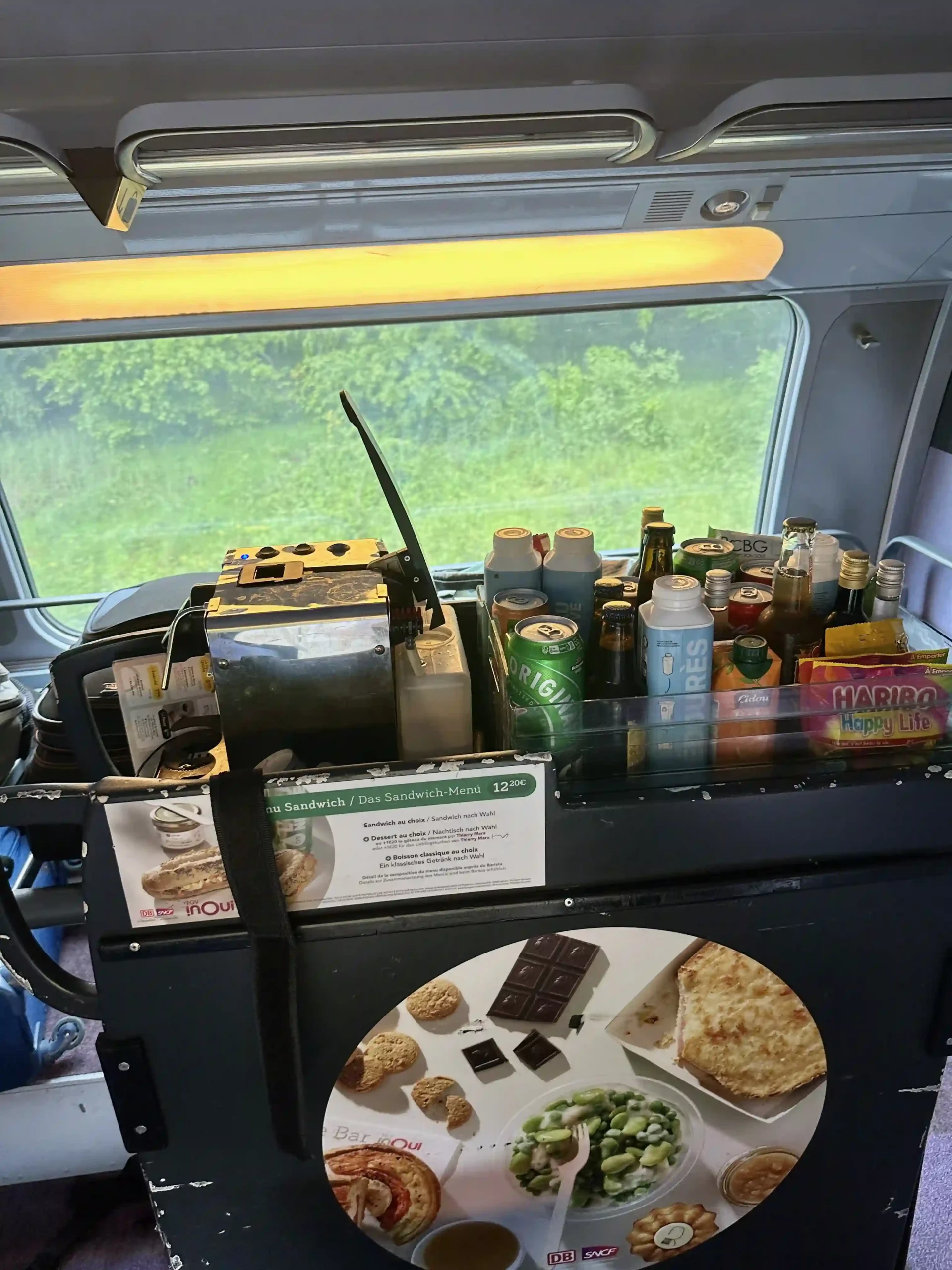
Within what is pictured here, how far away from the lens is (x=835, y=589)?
1.44 m

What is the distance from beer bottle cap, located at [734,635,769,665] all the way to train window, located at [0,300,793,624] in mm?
1475

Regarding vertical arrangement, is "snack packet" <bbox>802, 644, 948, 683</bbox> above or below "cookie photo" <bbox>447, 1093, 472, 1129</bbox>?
above

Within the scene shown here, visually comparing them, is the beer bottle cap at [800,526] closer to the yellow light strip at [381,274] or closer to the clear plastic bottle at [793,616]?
the clear plastic bottle at [793,616]

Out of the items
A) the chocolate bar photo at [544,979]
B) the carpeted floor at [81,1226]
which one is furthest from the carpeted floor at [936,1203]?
the carpeted floor at [81,1226]

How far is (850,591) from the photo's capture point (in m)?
1.39

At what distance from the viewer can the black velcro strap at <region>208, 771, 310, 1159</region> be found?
1094 millimetres

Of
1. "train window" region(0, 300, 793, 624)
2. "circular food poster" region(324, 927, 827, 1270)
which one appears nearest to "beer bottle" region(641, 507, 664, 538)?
"circular food poster" region(324, 927, 827, 1270)

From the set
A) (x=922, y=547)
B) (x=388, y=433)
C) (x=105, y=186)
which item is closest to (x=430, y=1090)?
(x=105, y=186)

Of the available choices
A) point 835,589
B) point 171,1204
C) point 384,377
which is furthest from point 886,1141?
point 384,377

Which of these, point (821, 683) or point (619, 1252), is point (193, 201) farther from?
point (619, 1252)

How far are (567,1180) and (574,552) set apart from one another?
3.14ft

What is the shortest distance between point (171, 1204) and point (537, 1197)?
0.54 metres

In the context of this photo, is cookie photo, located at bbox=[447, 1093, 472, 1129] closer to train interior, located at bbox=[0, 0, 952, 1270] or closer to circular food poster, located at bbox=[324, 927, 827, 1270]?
circular food poster, located at bbox=[324, 927, 827, 1270]

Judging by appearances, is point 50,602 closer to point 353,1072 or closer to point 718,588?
point 353,1072
